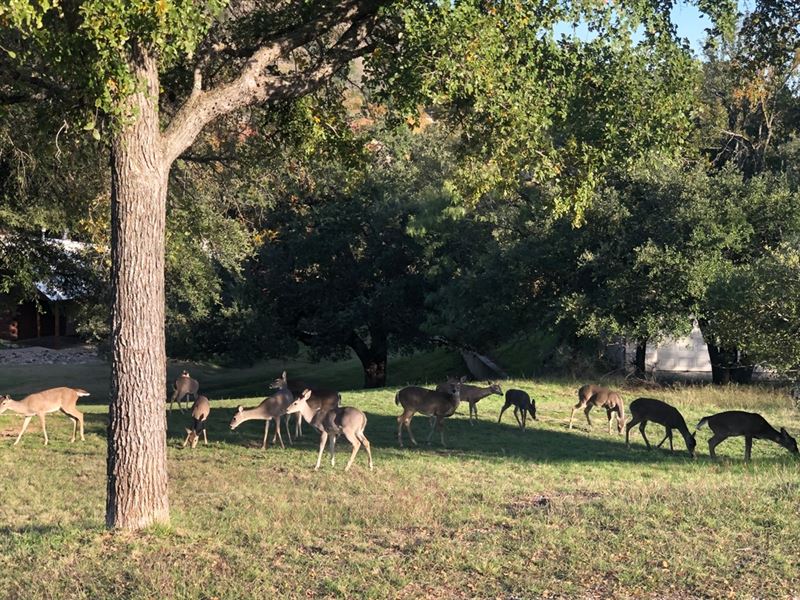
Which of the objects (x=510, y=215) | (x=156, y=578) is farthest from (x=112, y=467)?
(x=510, y=215)

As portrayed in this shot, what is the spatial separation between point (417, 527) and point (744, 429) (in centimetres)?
894

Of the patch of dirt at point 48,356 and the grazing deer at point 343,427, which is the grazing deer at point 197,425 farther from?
the patch of dirt at point 48,356

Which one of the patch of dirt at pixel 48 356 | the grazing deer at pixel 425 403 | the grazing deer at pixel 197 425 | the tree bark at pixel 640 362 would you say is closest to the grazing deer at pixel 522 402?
the grazing deer at pixel 425 403

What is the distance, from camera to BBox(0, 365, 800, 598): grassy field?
24.6ft

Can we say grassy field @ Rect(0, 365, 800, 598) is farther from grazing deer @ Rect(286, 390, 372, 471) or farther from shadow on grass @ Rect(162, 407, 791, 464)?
grazing deer @ Rect(286, 390, 372, 471)

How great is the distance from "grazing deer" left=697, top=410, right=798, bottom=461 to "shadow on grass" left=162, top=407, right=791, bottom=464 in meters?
0.29

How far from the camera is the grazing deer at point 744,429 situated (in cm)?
1642

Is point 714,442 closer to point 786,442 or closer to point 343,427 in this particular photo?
point 786,442

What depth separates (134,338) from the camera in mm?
9023

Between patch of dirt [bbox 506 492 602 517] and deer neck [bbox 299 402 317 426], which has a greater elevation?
deer neck [bbox 299 402 317 426]

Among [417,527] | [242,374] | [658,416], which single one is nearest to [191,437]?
[658,416]

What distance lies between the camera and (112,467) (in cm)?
910

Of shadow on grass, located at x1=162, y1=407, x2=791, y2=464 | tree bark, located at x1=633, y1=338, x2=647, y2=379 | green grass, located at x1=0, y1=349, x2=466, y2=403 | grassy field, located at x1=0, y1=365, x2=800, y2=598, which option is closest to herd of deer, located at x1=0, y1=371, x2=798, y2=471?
shadow on grass, located at x1=162, y1=407, x2=791, y2=464

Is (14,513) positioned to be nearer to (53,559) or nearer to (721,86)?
(53,559)
